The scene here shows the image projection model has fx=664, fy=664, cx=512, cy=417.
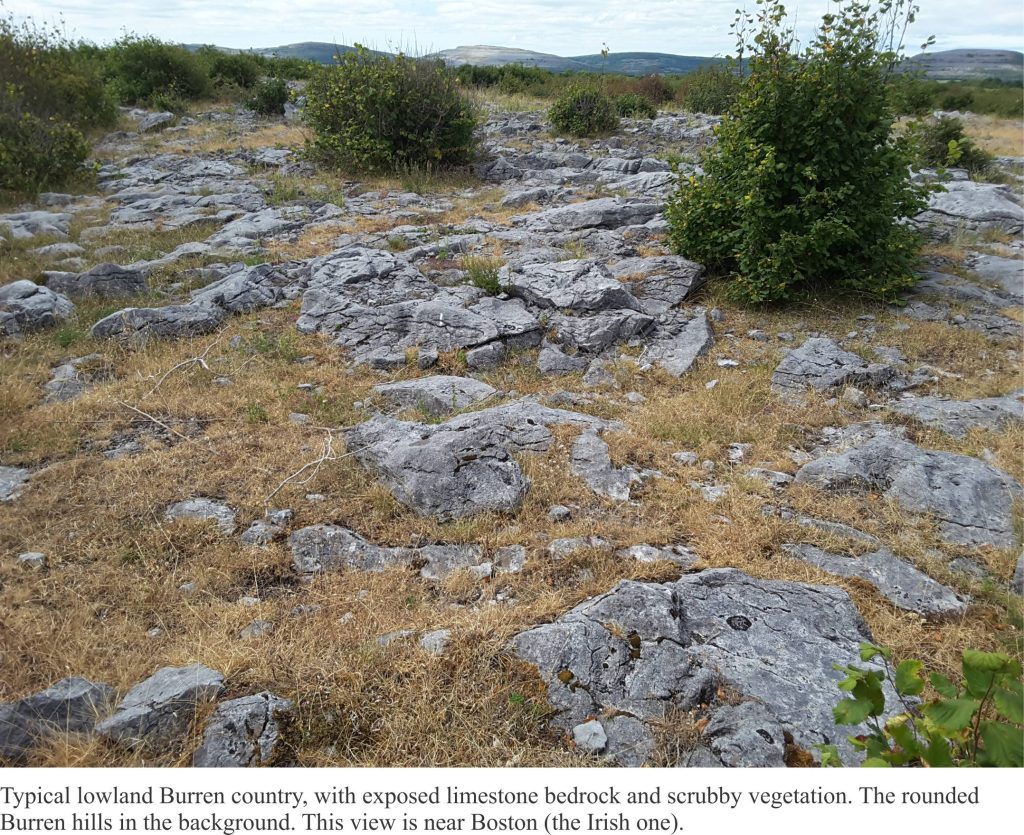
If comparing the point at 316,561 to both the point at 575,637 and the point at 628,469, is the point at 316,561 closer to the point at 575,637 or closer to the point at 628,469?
the point at 575,637

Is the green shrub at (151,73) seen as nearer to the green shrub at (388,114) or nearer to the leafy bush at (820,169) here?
the green shrub at (388,114)

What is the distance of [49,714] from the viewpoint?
2.63m

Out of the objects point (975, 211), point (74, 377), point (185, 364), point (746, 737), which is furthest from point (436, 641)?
point (975, 211)

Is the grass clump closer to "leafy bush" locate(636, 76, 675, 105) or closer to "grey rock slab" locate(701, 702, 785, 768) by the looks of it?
"grey rock slab" locate(701, 702, 785, 768)

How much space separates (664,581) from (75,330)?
21.7 feet

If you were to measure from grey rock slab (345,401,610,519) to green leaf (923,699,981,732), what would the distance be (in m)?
2.76

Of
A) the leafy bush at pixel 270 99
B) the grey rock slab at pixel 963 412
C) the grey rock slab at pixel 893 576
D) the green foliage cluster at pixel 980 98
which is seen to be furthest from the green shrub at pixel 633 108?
the grey rock slab at pixel 893 576

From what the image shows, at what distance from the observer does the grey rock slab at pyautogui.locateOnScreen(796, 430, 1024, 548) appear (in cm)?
389

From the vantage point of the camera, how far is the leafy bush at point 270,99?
66.0 ft

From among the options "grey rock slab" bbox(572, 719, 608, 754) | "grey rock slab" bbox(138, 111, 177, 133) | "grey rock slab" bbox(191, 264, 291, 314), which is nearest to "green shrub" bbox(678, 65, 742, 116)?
"grey rock slab" bbox(138, 111, 177, 133)

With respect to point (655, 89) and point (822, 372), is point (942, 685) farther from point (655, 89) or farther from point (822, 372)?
point (655, 89)

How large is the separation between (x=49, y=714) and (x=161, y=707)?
17.6 inches

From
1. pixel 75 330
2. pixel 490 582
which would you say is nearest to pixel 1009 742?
pixel 490 582

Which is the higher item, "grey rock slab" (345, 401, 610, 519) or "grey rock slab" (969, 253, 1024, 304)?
"grey rock slab" (969, 253, 1024, 304)
